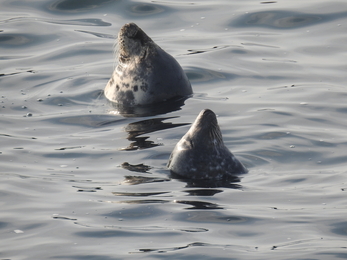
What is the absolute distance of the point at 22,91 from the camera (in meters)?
13.4

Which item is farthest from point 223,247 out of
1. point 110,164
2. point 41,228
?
point 110,164

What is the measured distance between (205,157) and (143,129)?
7.12 ft

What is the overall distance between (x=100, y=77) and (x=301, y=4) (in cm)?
682

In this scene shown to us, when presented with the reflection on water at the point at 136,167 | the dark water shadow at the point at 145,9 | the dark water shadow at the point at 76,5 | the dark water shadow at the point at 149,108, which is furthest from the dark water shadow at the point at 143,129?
the dark water shadow at the point at 76,5

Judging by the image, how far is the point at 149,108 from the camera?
39.8ft

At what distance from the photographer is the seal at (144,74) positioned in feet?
40.6

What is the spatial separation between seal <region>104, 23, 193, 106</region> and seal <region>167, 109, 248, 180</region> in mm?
3428

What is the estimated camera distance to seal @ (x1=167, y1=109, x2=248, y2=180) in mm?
8891

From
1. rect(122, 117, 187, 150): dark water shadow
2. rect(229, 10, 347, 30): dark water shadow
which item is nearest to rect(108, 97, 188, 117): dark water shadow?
rect(122, 117, 187, 150): dark water shadow

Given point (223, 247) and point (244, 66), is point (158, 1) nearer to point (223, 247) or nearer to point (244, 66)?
point (244, 66)

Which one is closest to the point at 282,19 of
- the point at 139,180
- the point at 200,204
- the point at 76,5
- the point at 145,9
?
the point at 145,9

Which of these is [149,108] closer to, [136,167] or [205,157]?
[136,167]

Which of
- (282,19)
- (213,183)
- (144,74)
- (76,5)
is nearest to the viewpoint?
(213,183)

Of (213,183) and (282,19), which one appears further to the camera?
(282,19)
